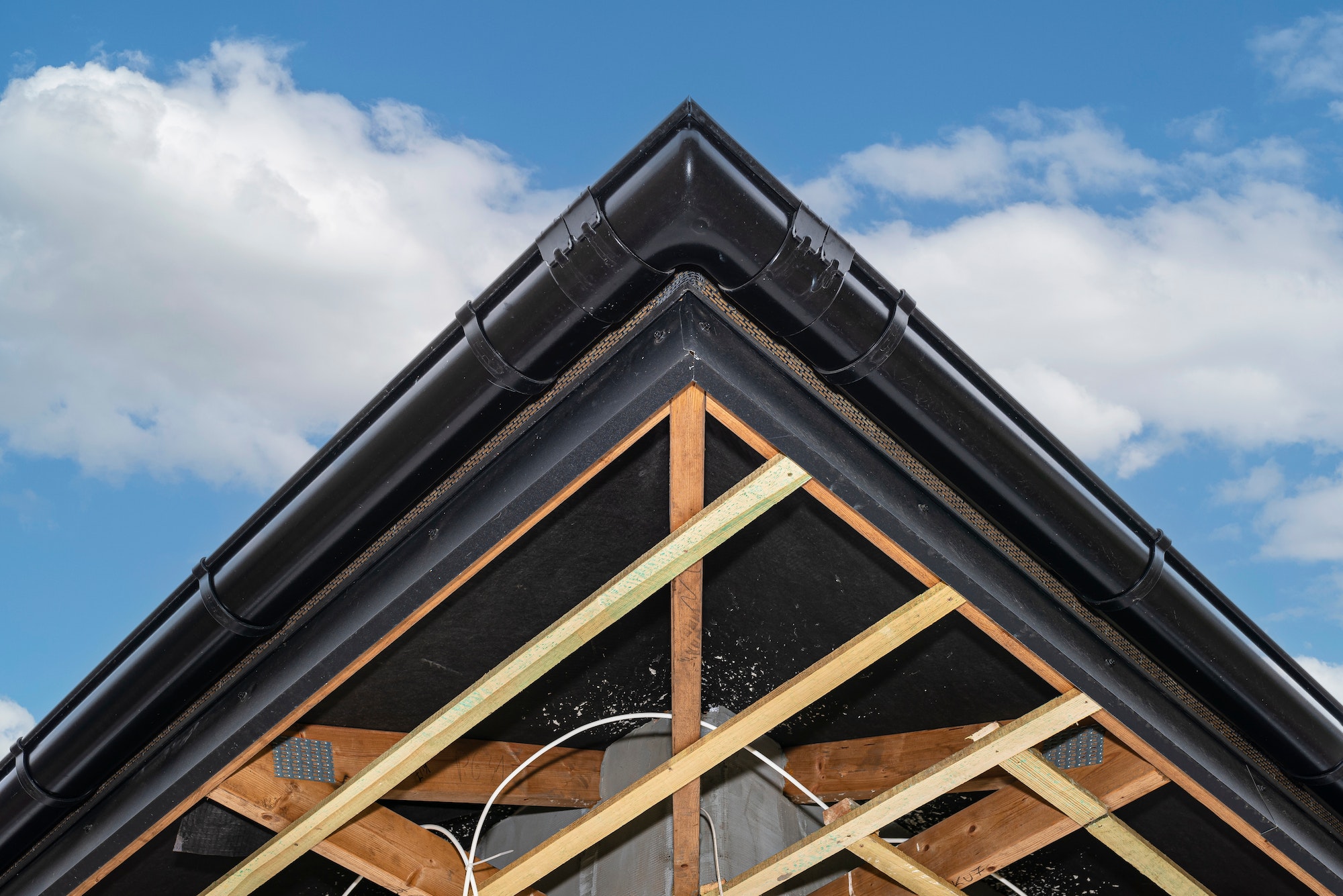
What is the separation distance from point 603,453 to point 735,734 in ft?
2.35

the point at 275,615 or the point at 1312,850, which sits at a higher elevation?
the point at 275,615

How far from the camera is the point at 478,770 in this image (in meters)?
2.95

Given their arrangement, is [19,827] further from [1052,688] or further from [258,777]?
[1052,688]

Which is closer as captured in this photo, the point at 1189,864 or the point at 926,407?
the point at 926,407

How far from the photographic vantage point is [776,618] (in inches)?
104

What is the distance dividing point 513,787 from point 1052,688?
1631mm

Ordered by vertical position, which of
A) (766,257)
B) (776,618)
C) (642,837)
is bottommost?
(642,837)

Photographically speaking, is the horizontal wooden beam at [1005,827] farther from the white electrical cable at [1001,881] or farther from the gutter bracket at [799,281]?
the gutter bracket at [799,281]

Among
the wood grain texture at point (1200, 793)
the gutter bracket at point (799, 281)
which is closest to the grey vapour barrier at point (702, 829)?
the wood grain texture at point (1200, 793)

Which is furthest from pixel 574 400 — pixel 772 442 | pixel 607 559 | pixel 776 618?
pixel 776 618

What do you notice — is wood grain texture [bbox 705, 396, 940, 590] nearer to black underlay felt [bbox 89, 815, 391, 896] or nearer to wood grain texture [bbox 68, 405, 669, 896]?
wood grain texture [bbox 68, 405, 669, 896]

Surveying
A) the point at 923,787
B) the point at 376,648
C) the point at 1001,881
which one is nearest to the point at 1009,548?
the point at 923,787

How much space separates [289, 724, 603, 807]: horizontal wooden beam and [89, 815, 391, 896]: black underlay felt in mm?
271

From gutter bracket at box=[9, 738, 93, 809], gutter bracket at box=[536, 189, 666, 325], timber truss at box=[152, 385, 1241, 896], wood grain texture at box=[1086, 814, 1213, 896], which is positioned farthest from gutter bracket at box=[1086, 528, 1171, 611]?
gutter bracket at box=[9, 738, 93, 809]
